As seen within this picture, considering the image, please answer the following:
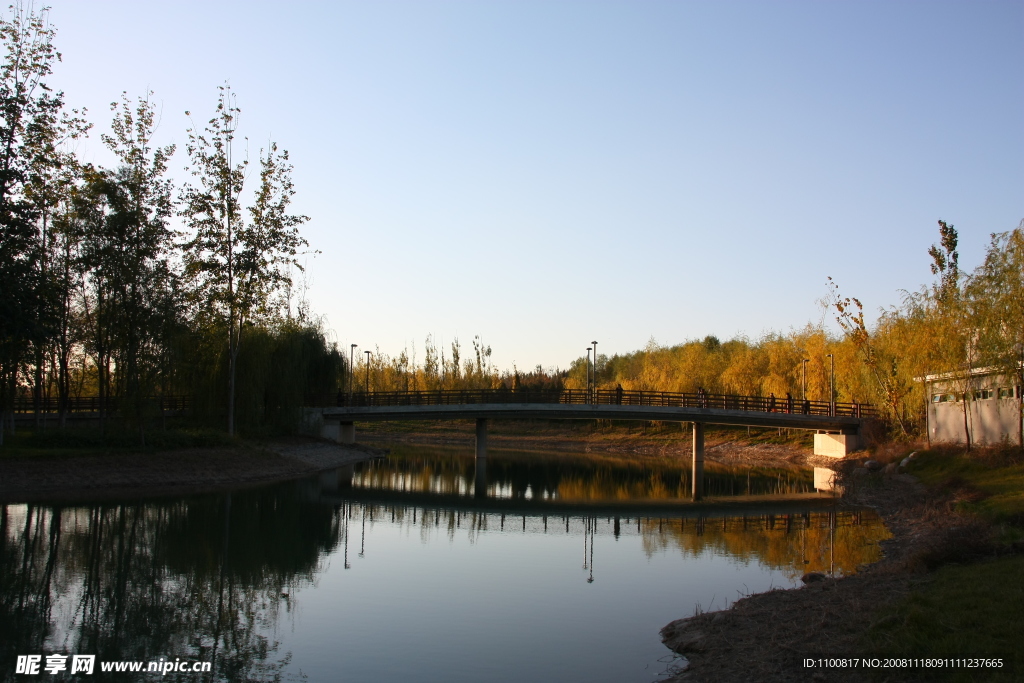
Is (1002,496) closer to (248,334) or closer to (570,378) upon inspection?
(248,334)

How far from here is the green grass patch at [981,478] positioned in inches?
747

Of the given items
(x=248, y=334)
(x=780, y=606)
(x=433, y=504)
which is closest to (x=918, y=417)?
(x=433, y=504)

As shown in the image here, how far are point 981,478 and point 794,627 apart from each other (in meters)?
19.1

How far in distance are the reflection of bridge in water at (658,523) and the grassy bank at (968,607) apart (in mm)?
3832

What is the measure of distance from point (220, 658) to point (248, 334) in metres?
34.7

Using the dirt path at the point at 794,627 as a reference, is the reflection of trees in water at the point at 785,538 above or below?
below

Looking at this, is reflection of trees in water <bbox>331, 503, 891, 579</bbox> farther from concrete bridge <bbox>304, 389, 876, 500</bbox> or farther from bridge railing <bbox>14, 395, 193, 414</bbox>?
concrete bridge <bbox>304, 389, 876, 500</bbox>

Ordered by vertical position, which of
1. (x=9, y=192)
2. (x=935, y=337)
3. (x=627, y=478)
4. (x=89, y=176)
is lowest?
(x=627, y=478)

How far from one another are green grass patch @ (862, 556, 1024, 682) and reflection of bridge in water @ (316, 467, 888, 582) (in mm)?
6238

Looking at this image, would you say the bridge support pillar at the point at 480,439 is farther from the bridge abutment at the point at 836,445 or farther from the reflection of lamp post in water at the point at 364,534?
the reflection of lamp post in water at the point at 364,534

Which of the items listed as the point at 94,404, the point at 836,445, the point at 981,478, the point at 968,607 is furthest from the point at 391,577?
the point at 836,445

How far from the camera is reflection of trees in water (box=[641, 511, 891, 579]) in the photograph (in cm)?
1897

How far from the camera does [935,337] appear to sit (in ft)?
111

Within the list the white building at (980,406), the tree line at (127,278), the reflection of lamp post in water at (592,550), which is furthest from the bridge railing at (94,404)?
the white building at (980,406)
